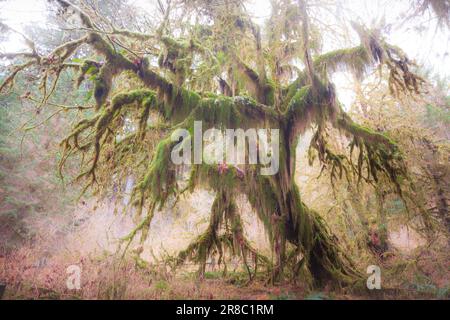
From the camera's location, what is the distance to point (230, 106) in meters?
5.35

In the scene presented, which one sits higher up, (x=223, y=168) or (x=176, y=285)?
(x=223, y=168)

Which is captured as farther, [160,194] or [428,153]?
[428,153]

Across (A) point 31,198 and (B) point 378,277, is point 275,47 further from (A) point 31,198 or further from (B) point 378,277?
(A) point 31,198

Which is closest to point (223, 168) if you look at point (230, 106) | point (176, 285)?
point (230, 106)

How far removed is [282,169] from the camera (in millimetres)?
5711

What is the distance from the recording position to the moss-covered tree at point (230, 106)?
468 cm

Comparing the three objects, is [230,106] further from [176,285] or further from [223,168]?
[176,285]
